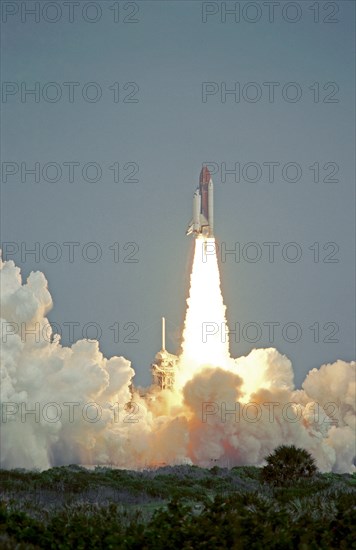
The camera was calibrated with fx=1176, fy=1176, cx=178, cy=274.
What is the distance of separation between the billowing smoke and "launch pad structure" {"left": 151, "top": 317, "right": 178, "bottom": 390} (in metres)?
0.94

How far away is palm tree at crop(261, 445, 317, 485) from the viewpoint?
41.9 metres

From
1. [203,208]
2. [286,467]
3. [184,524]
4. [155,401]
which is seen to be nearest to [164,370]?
[155,401]

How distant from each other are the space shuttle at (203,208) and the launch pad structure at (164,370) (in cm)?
1078

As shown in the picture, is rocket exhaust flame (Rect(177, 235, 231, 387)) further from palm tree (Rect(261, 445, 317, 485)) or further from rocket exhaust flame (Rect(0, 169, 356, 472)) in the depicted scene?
palm tree (Rect(261, 445, 317, 485))

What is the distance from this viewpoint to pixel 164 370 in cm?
8444

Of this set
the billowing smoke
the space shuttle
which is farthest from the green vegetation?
the space shuttle

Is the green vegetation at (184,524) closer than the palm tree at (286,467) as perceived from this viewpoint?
Yes

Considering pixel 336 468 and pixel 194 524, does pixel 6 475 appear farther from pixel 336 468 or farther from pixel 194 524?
pixel 336 468

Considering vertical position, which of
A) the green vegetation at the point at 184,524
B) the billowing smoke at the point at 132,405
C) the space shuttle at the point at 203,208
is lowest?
the green vegetation at the point at 184,524

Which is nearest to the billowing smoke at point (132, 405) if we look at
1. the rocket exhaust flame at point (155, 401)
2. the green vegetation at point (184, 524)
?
the rocket exhaust flame at point (155, 401)

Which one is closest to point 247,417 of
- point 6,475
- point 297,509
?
point 6,475

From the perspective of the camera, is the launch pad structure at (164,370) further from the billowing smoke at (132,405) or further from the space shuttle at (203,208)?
the space shuttle at (203,208)

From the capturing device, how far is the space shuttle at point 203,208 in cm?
7831

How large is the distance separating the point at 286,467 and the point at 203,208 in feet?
126
